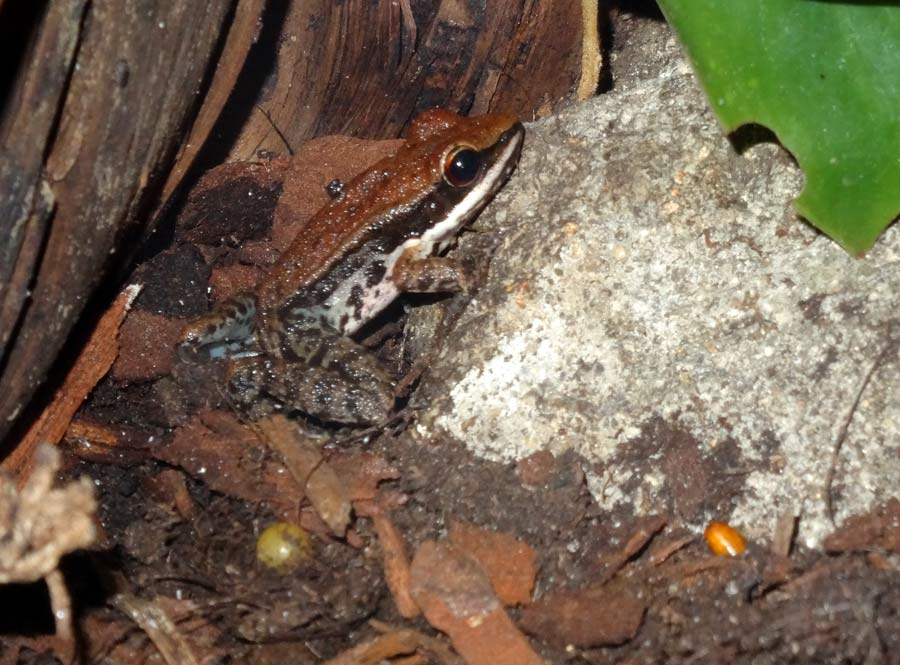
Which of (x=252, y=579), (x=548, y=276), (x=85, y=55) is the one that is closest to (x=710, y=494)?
(x=548, y=276)

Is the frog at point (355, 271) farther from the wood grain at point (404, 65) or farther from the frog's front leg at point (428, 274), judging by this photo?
the wood grain at point (404, 65)

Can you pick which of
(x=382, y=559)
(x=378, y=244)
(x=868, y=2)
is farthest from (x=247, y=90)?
(x=868, y=2)

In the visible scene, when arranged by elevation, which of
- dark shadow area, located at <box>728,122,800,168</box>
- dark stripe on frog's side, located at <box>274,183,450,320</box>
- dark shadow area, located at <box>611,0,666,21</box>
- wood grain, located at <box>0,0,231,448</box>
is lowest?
dark stripe on frog's side, located at <box>274,183,450,320</box>

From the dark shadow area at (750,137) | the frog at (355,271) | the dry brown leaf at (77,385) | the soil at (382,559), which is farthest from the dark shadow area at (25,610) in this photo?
the dark shadow area at (750,137)

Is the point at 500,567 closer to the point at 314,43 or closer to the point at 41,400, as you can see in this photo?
the point at 41,400

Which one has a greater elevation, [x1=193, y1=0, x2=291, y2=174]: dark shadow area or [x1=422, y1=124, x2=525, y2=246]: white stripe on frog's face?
[x1=193, y1=0, x2=291, y2=174]: dark shadow area

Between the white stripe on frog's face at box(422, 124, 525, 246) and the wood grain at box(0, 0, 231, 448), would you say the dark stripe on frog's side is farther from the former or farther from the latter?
the wood grain at box(0, 0, 231, 448)

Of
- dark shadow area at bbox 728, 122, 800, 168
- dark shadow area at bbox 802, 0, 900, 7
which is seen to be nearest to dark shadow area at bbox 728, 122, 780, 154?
dark shadow area at bbox 728, 122, 800, 168
